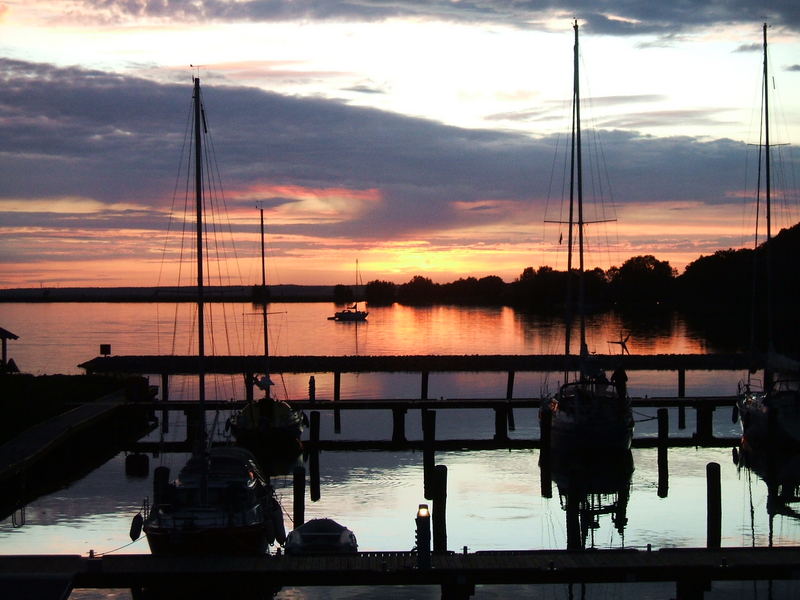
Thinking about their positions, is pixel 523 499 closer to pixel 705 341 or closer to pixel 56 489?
pixel 56 489

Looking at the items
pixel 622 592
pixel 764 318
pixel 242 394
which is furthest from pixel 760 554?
pixel 764 318

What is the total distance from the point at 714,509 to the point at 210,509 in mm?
11464

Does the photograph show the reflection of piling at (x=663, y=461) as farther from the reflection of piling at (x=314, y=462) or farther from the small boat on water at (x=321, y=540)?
the small boat on water at (x=321, y=540)

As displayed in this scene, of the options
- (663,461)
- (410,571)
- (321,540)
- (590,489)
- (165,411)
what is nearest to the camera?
(410,571)

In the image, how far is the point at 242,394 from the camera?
223 ft

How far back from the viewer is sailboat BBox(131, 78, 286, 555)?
22.8 m

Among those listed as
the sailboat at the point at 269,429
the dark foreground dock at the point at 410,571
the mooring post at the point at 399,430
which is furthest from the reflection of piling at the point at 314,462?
the dark foreground dock at the point at 410,571

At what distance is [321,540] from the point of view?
23375mm

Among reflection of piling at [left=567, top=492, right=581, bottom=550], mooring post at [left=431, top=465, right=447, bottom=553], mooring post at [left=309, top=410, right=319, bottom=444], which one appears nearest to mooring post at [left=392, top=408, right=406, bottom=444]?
mooring post at [left=309, top=410, right=319, bottom=444]

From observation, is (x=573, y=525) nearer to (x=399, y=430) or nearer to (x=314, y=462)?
(x=314, y=462)

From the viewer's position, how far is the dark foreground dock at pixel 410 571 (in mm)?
20172

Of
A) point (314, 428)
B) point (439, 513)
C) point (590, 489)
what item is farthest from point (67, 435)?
point (439, 513)

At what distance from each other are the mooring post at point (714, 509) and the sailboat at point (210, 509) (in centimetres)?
1016

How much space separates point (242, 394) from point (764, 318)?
355 ft
